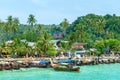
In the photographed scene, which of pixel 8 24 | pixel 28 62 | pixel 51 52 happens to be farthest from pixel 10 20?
pixel 28 62

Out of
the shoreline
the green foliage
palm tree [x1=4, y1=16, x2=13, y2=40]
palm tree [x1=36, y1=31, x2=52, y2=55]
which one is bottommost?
the shoreline

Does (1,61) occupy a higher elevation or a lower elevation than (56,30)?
lower

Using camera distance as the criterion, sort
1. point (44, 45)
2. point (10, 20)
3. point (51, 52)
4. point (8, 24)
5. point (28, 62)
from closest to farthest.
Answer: point (28, 62), point (44, 45), point (51, 52), point (8, 24), point (10, 20)

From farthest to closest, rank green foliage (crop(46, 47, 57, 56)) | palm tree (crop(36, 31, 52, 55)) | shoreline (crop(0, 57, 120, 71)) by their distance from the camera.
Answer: green foliage (crop(46, 47, 57, 56)) → palm tree (crop(36, 31, 52, 55)) → shoreline (crop(0, 57, 120, 71))

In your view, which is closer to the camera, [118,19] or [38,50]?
[38,50]

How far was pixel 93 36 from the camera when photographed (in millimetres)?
145625

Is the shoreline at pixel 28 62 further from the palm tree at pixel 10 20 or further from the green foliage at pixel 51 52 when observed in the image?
the palm tree at pixel 10 20

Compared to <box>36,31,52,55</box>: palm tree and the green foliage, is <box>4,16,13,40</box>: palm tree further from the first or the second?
the green foliage

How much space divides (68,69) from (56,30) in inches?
3781

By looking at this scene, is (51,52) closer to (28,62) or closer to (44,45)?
(44,45)

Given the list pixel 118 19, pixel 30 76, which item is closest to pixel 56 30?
pixel 118 19

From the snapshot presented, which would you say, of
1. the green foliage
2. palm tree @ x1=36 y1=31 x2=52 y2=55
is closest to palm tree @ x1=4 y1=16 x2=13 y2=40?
palm tree @ x1=36 y1=31 x2=52 y2=55

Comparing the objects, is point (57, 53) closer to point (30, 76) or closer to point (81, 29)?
point (81, 29)

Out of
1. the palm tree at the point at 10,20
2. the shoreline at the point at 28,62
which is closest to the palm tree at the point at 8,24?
the palm tree at the point at 10,20
